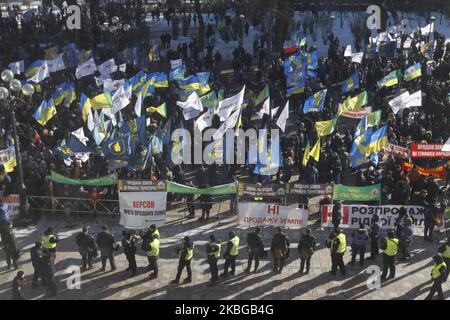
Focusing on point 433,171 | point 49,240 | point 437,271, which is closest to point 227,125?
point 433,171

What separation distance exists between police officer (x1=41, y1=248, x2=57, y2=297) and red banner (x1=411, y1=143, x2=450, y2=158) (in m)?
11.0

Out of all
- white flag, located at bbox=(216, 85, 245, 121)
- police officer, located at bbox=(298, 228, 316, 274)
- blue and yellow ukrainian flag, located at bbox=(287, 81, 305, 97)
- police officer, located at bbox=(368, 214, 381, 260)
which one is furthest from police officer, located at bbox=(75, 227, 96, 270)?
blue and yellow ukrainian flag, located at bbox=(287, 81, 305, 97)

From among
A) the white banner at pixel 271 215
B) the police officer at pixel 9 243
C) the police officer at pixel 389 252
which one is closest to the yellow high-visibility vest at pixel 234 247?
the white banner at pixel 271 215

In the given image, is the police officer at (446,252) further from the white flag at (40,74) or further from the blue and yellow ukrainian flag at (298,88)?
the white flag at (40,74)

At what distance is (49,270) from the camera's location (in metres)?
14.6

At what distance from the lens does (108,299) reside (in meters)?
14.8

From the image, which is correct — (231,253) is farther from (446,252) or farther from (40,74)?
(40,74)

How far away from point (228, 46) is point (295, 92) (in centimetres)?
1251

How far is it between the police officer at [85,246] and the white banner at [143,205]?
1.88 m

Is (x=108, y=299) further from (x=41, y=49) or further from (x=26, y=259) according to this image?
(x=41, y=49)

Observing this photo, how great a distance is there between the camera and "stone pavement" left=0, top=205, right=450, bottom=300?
48.9 feet

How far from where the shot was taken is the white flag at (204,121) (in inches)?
809

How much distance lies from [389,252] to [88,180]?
858 centimetres
